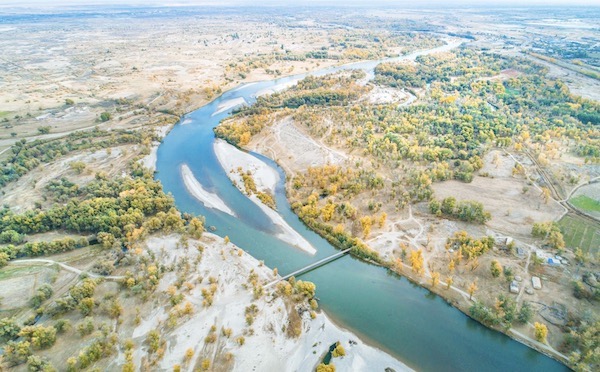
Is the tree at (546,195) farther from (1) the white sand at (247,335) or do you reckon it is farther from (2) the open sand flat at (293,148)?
(1) the white sand at (247,335)

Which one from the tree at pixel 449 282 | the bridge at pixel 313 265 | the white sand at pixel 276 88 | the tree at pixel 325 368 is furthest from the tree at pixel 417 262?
the white sand at pixel 276 88

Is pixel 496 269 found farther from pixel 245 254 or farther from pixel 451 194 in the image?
pixel 245 254

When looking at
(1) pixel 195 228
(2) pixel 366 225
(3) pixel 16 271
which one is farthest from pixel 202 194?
(2) pixel 366 225

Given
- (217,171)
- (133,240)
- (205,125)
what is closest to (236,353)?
(133,240)

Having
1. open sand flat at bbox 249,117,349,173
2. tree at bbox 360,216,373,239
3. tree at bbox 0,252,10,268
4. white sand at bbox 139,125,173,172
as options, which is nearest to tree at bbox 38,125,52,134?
white sand at bbox 139,125,173,172

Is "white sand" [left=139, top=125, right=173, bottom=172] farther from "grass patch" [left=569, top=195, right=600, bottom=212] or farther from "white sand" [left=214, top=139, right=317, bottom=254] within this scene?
"grass patch" [left=569, top=195, right=600, bottom=212]

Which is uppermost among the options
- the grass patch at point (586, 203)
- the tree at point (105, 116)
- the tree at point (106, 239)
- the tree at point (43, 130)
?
the tree at point (105, 116)
